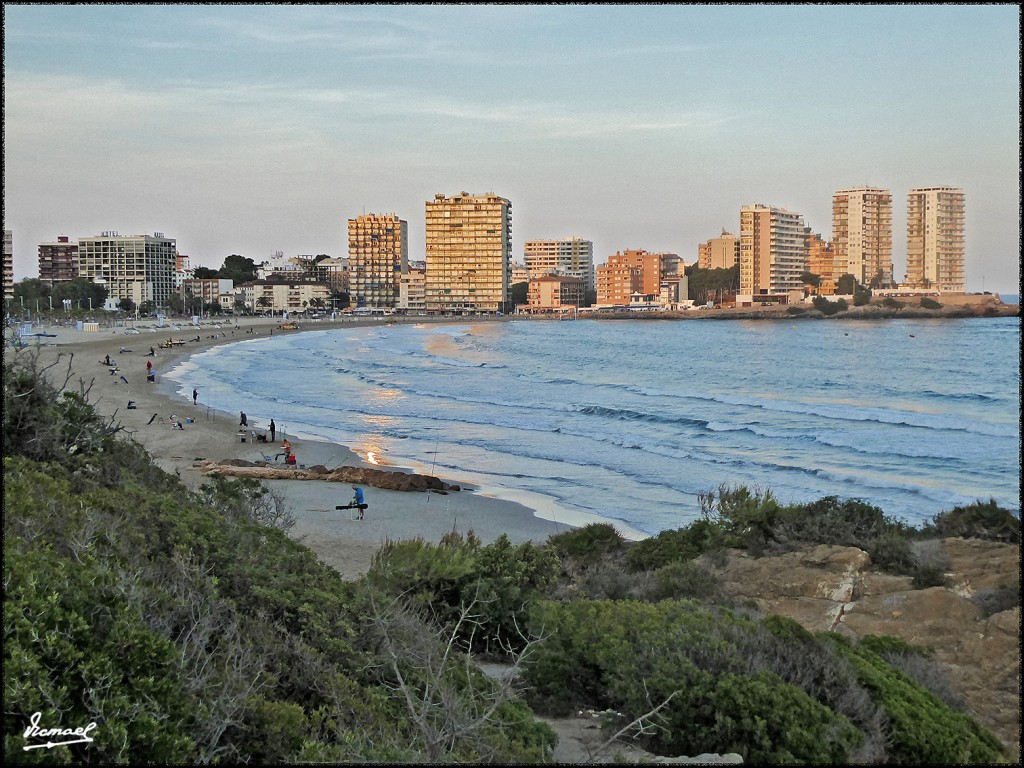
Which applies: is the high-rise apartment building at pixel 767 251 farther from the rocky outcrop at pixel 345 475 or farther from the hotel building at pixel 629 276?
the rocky outcrop at pixel 345 475

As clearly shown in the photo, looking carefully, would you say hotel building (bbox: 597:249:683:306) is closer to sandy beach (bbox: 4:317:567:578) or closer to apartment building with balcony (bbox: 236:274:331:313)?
apartment building with balcony (bbox: 236:274:331:313)

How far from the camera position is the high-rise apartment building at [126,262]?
165 meters

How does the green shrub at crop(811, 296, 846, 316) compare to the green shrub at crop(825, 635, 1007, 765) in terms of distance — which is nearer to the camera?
the green shrub at crop(825, 635, 1007, 765)

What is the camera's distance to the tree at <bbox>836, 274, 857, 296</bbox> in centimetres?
16388

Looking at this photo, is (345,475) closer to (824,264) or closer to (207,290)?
(207,290)

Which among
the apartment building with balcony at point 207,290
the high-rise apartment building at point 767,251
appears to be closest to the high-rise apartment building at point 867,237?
the high-rise apartment building at point 767,251

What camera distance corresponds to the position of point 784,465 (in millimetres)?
23922

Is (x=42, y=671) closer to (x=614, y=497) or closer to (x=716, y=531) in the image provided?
(x=716, y=531)

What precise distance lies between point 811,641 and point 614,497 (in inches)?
554

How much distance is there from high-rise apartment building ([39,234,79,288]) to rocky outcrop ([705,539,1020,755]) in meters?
189

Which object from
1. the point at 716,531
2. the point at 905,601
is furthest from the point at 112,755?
the point at 716,531

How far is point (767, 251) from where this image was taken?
166m

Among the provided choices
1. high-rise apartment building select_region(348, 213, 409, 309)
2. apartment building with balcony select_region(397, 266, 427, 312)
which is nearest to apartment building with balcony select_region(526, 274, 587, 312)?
apartment building with balcony select_region(397, 266, 427, 312)

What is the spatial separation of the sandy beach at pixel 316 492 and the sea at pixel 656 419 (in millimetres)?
1105
